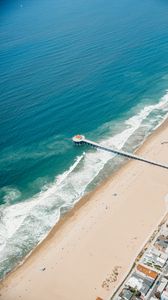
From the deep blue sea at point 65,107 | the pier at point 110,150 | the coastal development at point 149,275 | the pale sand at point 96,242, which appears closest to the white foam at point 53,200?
the deep blue sea at point 65,107

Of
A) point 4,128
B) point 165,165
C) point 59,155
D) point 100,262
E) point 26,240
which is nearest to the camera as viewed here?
point 100,262

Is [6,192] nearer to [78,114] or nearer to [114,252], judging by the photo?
[114,252]

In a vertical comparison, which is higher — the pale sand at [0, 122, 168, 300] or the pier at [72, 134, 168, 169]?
the pier at [72, 134, 168, 169]

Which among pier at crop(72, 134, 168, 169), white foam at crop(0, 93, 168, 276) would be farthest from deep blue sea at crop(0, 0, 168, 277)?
pier at crop(72, 134, 168, 169)

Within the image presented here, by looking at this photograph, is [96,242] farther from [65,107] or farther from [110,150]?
[65,107]

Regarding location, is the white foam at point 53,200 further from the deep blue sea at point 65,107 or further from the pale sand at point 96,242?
the pale sand at point 96,242

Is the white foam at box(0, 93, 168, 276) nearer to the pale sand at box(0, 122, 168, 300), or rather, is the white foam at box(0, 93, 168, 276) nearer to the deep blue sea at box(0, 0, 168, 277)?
the deep blue sea at box(0, 0, 168, 277)

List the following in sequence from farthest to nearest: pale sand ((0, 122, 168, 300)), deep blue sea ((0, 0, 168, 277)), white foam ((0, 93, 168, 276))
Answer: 1. deep blue sea ((0, 0, 168, 277))
2. white foam ((0, 93, 168, 276))
3. pale sand ((0, 122, 168, 300))

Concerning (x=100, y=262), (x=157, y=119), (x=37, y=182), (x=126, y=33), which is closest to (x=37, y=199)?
(x=37, y=182)
